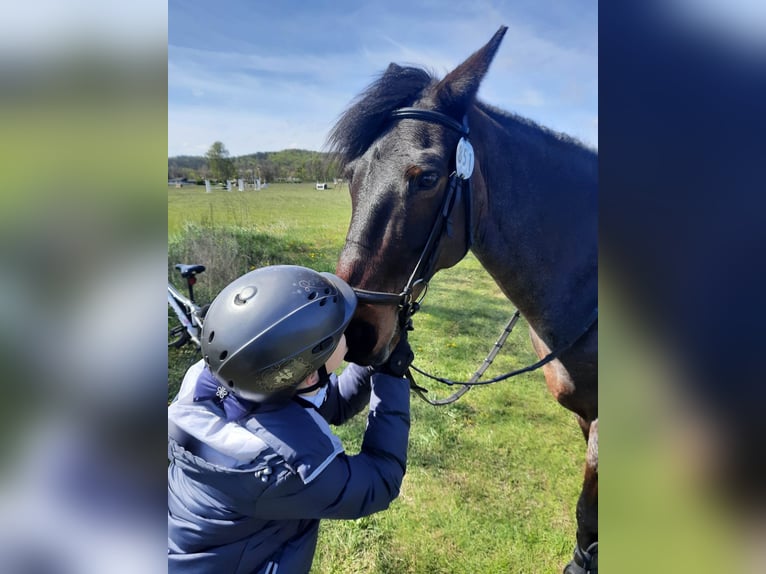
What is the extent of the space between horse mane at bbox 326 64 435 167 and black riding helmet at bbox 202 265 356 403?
3.02 feet

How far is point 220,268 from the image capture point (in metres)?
6.87

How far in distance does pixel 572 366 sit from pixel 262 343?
6.02 ft

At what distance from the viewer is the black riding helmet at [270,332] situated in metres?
1.42

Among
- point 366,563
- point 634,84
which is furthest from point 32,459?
point 366,563

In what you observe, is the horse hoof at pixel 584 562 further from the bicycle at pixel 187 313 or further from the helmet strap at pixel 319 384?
the bicycle at pixel 187 313

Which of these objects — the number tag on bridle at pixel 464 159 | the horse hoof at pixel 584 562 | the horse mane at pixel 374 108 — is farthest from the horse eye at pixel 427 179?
the horse hoof at pixel 584 562

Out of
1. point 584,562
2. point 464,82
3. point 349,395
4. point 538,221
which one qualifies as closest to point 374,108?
point 464,82

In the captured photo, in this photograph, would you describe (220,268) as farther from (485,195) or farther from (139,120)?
(139,120)

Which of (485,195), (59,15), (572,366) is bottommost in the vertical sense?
(572,366)

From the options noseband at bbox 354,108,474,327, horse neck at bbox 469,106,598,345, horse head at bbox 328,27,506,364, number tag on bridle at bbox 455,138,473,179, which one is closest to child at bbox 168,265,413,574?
horse head at bbox 328,27,506,364

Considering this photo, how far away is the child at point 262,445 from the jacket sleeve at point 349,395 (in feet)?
2.15

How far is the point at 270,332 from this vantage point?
4.71 feet

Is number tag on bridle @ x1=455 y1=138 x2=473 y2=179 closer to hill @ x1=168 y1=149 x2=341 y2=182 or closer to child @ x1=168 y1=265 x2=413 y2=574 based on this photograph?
child @ x1=168 y1=265 x2=413 y2=574

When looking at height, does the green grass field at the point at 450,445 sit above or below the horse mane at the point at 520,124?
below
